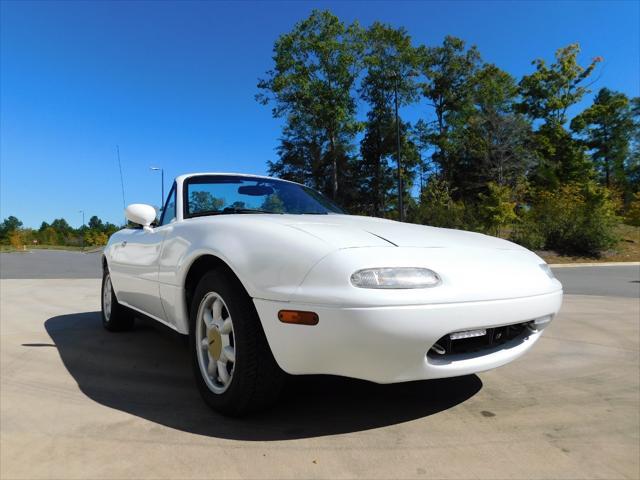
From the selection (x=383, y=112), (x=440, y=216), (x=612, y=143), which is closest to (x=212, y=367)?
(x=440, y=216)

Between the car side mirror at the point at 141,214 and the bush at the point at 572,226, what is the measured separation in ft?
63.8

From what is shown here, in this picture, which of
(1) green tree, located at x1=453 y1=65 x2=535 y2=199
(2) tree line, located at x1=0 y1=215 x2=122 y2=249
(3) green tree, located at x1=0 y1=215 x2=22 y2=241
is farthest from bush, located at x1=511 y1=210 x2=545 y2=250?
(3) green tree, located at x1=0 y1=215 x2=22 y2=241

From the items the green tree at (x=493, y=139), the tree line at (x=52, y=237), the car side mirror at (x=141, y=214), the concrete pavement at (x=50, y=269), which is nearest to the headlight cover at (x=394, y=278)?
the car side mirror at (x=141, y=214)

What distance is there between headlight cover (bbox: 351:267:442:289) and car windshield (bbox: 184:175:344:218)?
4.67 feet

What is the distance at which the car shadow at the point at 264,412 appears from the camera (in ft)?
6.60

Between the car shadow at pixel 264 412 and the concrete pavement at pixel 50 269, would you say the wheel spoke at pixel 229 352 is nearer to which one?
the car shadow at pixel 264 412

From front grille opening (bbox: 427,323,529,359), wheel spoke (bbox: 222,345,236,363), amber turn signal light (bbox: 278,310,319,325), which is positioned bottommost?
wheel spoke (bbox: 222,345,236,363)

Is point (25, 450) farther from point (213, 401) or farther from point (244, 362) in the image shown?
point (244, 362)

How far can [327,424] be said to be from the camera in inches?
80.1

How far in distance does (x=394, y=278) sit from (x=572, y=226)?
2093cm

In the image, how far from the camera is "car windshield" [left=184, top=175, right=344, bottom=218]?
9.92ft

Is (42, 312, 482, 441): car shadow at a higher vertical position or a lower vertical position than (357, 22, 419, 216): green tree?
lower

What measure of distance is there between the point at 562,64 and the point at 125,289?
3881cm

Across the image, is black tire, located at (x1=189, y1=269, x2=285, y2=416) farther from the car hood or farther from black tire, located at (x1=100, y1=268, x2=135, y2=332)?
black tire, located at (x1=100, y1=268, x2=135, y2=332)
